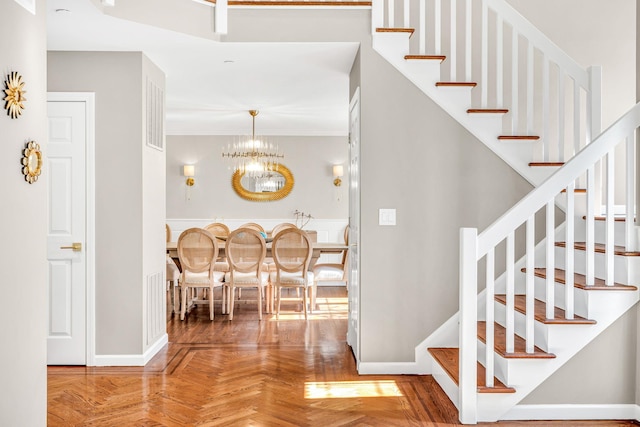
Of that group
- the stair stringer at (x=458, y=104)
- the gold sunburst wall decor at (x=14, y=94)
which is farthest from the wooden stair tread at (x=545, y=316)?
the gold sunburst wall decor at (x=14, y=94)

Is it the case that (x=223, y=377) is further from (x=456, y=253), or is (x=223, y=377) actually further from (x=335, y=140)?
(x=335, y=140)

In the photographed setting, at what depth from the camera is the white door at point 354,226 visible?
3.93 meters

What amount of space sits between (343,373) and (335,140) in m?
5.26

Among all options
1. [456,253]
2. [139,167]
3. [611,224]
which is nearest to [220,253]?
[139,167]

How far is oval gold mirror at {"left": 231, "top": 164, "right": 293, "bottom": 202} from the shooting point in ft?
27.7

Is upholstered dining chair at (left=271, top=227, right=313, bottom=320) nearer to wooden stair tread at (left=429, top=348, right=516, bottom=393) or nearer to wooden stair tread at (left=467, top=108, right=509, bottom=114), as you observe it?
wooden stair tread at (left=429, top=348, right=516, bottom=393)

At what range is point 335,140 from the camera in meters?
8.49

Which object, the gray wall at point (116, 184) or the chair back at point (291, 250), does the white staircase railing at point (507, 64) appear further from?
the chair back at point (291, 250)

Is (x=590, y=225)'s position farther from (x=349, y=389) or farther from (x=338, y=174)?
(x=338, y=174)

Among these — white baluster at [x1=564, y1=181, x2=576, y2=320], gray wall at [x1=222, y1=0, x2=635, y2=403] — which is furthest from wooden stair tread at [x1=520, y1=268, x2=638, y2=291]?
gray wall at [x1=222, y1=0, x2=635, y2=403]

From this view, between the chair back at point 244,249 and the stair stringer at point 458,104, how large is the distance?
2478 millimetres

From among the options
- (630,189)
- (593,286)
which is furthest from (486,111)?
(593,286)

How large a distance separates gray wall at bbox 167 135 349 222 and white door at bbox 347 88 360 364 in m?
3.83

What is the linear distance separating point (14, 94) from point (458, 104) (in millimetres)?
2841
